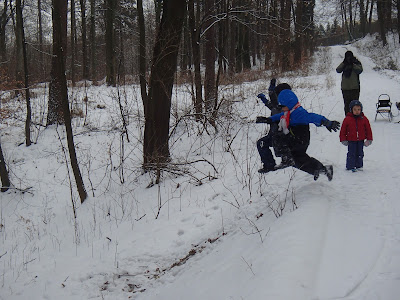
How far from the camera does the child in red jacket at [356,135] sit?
18.8 feet

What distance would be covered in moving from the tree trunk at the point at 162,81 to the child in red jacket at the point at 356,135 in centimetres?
330

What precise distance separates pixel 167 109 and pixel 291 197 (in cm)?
337

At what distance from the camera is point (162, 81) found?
6.85 metres

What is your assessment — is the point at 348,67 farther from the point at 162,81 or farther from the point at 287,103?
the point at 162,81

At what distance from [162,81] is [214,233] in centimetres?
349

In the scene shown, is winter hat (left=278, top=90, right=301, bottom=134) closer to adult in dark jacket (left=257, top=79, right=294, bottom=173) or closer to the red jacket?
adult in dark jacket (left=257, top=79, right=294, bottom=173)

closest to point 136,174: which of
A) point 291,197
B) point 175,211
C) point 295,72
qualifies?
point 175,211

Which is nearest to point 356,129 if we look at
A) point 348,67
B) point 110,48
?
point 348,67

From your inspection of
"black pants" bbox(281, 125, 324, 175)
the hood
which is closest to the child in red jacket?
"black pants" bbox(281, 125, 324, 175)

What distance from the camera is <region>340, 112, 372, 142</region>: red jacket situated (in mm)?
5723

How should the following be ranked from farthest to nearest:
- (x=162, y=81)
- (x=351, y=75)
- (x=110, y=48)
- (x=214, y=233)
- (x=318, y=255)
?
(x=110, y=48) → (x=351, y=75) → (x=162, y=81) → (x=214, y=233) → (x=318, y=255)

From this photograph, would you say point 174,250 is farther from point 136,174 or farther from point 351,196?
point 136,174

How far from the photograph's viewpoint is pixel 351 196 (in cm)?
474

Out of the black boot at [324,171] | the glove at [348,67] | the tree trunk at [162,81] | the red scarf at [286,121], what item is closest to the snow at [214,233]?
the black boot at [324,171]
